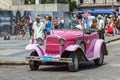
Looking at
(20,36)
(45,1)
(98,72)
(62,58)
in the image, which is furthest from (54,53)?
(45,1)

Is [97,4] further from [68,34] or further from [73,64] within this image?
[73,64]

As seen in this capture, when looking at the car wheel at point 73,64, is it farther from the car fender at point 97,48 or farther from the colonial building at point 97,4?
the colonial building at point 97,4

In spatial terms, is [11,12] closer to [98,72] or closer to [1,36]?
[1,36]

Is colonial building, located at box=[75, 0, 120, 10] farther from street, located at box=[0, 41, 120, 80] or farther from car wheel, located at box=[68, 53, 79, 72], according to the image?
car wheel, located at box=[68, 53, 79, 72]

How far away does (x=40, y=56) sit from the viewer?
48.2ft

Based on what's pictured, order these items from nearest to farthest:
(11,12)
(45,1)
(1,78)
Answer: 1. (1,78)
2. (11,12)
3. (45,1)

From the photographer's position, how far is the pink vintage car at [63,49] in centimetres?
1445

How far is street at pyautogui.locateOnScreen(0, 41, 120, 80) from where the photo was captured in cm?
1306

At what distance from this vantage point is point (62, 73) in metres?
14.2

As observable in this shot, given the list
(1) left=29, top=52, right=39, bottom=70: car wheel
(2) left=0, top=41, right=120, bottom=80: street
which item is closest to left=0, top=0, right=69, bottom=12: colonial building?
(2) left=0, top=41, right=120, bottom=80: street

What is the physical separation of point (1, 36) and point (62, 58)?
932 inches

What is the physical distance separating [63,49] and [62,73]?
2.66 ft

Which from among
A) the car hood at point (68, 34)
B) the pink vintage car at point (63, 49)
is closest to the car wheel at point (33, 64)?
the pink vintage car at point (63, 49)

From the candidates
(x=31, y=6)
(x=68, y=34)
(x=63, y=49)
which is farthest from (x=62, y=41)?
(x=31, y=6)
